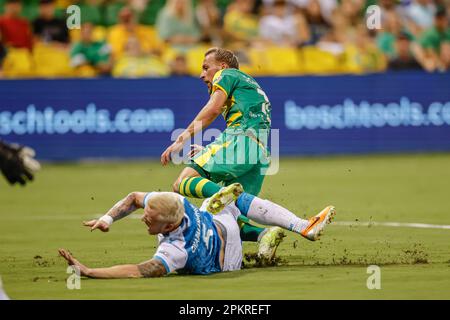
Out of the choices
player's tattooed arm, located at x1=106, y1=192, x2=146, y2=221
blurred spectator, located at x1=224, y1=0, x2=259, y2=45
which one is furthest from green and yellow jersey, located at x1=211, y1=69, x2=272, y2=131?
blurred spectator, located at x1=224, y1=0, x2=259, y2=45

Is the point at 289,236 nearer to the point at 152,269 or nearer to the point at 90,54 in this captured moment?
the point at 152,269

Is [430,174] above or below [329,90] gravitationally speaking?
below

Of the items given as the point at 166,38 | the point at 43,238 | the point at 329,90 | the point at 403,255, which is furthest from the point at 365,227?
the point at 166,38

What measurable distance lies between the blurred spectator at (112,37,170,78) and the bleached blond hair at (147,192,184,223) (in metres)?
13.1

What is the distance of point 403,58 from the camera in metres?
23.0

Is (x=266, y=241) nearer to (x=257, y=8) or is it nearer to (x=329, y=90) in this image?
(x=329, y=90)

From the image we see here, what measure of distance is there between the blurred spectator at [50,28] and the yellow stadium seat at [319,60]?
17.4 ft

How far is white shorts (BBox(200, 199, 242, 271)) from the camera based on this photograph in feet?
32.8

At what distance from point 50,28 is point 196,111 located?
374 centimetres

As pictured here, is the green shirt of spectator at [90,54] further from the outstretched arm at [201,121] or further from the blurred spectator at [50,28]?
the outstretched arm at [201,121]

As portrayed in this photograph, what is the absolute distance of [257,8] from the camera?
2436 cm

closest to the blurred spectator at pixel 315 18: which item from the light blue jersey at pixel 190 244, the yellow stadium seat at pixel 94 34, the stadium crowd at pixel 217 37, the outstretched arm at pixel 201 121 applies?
the stadium crowd at pixel 217 37

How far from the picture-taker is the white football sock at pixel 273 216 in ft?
33.5
